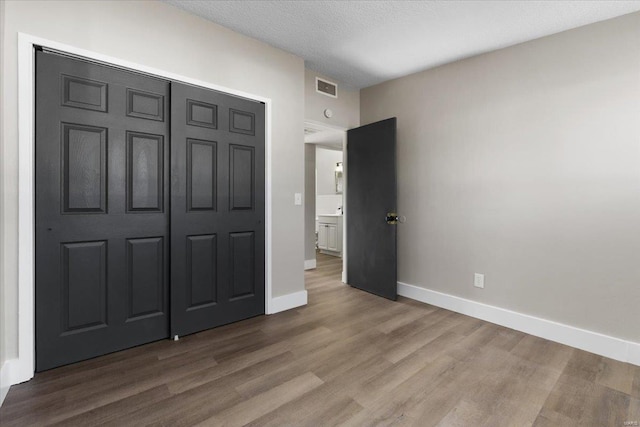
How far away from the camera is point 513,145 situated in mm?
2703

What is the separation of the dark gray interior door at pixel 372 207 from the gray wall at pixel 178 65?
99 centimetres

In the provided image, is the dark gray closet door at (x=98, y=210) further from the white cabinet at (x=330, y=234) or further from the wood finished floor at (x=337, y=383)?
the white cabinet at (x=330, y=234)

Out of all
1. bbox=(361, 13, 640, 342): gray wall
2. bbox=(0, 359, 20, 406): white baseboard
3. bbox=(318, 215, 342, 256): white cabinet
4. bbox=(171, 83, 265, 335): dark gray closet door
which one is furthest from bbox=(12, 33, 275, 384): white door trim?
bbox=(318, 215, 342, 256): white cabinet

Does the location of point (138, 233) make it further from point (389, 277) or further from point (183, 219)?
point (389, 277)

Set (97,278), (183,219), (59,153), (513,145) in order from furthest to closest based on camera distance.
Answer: (513,145) → (183,219) → (97,278) → (59,153)

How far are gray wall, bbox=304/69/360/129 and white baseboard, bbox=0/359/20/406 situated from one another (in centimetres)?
317

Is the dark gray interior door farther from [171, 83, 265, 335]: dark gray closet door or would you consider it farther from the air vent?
[171, 83, 265, 335]: dark gray closet door

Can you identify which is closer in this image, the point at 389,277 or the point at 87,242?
the point at 87,242

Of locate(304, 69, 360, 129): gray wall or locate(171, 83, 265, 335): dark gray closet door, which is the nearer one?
locate(171, 83, 265, 335): dark gray closet door

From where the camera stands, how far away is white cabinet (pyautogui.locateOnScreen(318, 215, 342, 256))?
245 inches

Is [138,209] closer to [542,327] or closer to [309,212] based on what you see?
[309,212]

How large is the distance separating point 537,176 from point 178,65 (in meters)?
3.20

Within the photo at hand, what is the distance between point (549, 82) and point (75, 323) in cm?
412

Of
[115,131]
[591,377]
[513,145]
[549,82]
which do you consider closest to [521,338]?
[591,377]
